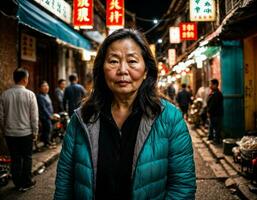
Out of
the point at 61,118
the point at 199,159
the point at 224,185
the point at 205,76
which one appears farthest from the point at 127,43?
the point at 205,76

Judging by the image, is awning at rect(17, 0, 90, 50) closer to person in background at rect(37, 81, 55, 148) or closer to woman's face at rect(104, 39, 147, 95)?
person in background at rect(37, 81, 55, 148)

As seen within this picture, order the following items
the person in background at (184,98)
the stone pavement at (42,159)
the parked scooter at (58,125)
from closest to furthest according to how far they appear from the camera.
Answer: the stone pavement at (42,159)
the parked scooter at (58,125)
the person in background at (184,98)

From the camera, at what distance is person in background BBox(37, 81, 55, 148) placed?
11.6 metres

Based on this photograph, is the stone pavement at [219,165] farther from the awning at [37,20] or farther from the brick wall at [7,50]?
the awning at [37,20]

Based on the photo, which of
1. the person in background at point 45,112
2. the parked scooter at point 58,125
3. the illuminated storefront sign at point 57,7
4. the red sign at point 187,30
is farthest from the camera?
the red sign at point 187,30

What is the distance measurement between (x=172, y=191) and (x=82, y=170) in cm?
65

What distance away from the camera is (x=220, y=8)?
16672mm

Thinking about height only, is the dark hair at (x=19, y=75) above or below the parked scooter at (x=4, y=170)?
above

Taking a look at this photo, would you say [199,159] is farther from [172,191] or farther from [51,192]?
[172,191]

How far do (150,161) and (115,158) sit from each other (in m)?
0.25

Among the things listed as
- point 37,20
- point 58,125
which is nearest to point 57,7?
point 37,20

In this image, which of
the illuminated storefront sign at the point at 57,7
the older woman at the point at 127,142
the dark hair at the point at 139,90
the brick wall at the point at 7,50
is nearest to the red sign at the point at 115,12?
the illuminated storefront sign at the point at 57,7

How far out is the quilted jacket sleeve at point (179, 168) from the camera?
2455mm

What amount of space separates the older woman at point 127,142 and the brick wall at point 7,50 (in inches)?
299
